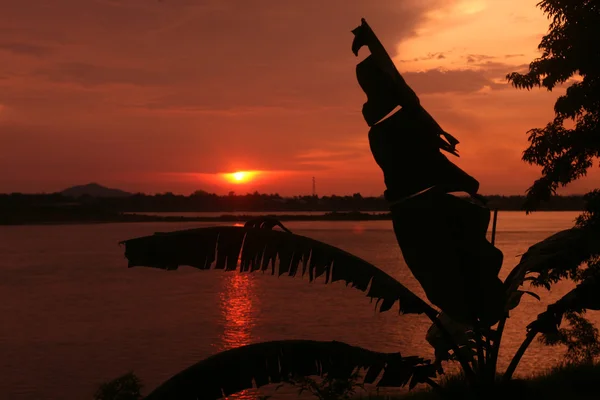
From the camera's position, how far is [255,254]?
8.25 m

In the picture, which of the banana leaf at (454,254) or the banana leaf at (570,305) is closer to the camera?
the banana leaf at (454,254)

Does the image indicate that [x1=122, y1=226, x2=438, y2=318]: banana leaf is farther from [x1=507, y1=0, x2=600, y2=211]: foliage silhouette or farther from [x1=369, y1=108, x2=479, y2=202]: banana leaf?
[x1=507, y1=0, x2=600, y2=211]: foliage silhouette

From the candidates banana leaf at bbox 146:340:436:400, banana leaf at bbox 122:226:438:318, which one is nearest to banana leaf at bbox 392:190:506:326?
banana leaf at bbox 122:226:438:318

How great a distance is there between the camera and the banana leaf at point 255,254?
26.3 ft

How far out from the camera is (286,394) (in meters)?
21.1

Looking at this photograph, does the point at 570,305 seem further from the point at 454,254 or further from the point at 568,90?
the point at 568,90

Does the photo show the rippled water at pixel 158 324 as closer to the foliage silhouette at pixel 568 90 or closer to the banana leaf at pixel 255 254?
the foliage silhouette at pixel 568 90

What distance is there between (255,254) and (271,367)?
1.41 m

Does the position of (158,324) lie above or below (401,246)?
below

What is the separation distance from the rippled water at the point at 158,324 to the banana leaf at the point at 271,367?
17507mm

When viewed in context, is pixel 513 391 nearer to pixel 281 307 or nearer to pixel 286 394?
pixel 286 394

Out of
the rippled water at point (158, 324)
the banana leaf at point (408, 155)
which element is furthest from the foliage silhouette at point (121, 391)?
the rippled water at point (158, 324)

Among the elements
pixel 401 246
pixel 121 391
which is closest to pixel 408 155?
pixel 401 246

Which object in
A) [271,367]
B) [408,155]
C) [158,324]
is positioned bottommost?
[158,324]
